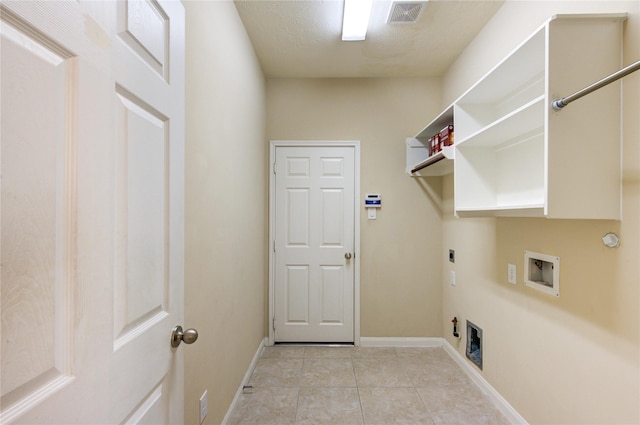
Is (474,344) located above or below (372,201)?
below

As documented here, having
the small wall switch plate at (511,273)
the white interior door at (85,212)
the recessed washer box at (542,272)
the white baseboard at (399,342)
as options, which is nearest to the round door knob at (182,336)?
the white interior door at (85,212)

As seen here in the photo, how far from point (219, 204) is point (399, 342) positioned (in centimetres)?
234

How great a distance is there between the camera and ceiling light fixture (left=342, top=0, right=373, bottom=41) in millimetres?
1938

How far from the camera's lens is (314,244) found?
9.99 ft

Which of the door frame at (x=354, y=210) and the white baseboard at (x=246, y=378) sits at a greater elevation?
the door frame at (x=354, y=210)

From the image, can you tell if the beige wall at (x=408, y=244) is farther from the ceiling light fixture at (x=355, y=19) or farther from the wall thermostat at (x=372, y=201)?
the ceiling light fixture at (x=355, y=19)

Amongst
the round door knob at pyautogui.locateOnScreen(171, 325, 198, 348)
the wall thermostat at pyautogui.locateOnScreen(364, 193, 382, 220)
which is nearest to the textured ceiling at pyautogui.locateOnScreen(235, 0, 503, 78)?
the wall thermostat at pyautogui.locateOnScreen(364, 193, 382, 220)

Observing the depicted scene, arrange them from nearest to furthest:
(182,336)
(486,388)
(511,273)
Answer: (182,336) → (511,273) → (486,388)

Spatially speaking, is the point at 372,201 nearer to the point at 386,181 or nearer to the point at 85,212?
the point at 386,181

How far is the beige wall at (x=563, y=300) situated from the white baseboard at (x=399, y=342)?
2.23 feet

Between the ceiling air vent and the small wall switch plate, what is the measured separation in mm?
1836

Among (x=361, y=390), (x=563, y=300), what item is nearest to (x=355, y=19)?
(x=563, y=300)

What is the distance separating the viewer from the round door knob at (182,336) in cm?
87

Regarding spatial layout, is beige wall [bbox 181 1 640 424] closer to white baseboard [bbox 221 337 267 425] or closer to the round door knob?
white baseboard [bbox 221 337 267 425]
